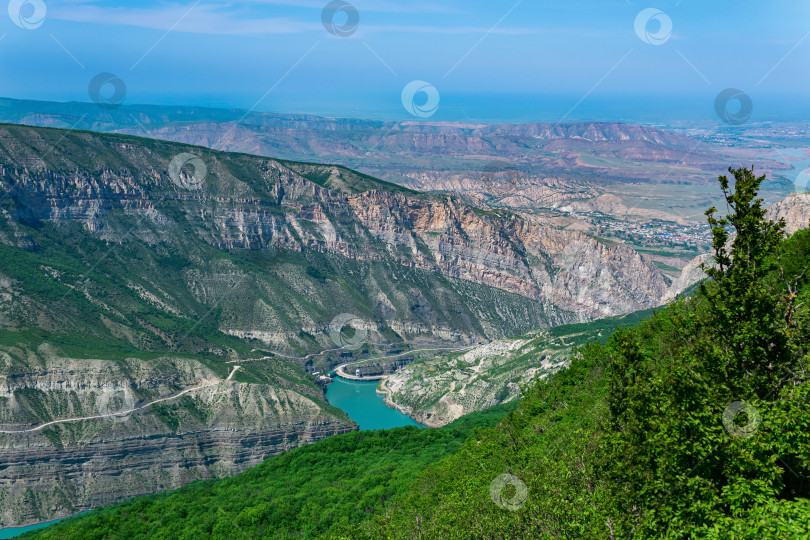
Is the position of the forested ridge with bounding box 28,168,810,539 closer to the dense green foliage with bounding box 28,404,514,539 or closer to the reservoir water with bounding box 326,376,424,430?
the dense green foliage with bounding box 28,404,514,539

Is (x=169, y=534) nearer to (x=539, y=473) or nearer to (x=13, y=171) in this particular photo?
(x=539, y=473)

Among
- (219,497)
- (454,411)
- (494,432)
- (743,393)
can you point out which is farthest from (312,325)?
(743,393)

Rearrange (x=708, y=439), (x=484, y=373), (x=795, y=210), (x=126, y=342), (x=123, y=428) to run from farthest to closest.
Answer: (x=484, y=373) → (x=795, y=210) → (x=126, y=342) → (x=123, y=428) → (x=708, y=439)

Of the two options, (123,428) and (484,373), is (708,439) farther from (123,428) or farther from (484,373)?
(484,373)

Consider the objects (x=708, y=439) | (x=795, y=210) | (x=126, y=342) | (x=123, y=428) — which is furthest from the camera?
(x=795, y=210)

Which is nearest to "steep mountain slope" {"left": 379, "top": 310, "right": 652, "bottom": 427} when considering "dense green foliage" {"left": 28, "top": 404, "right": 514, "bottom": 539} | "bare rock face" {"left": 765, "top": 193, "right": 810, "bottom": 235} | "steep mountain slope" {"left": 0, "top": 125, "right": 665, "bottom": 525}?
"steep mountain slope" {"left": 0, "top": 125, "right": 665, "bottom": 525}

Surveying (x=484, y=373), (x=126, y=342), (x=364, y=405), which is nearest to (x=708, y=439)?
(x=484, y=373)
